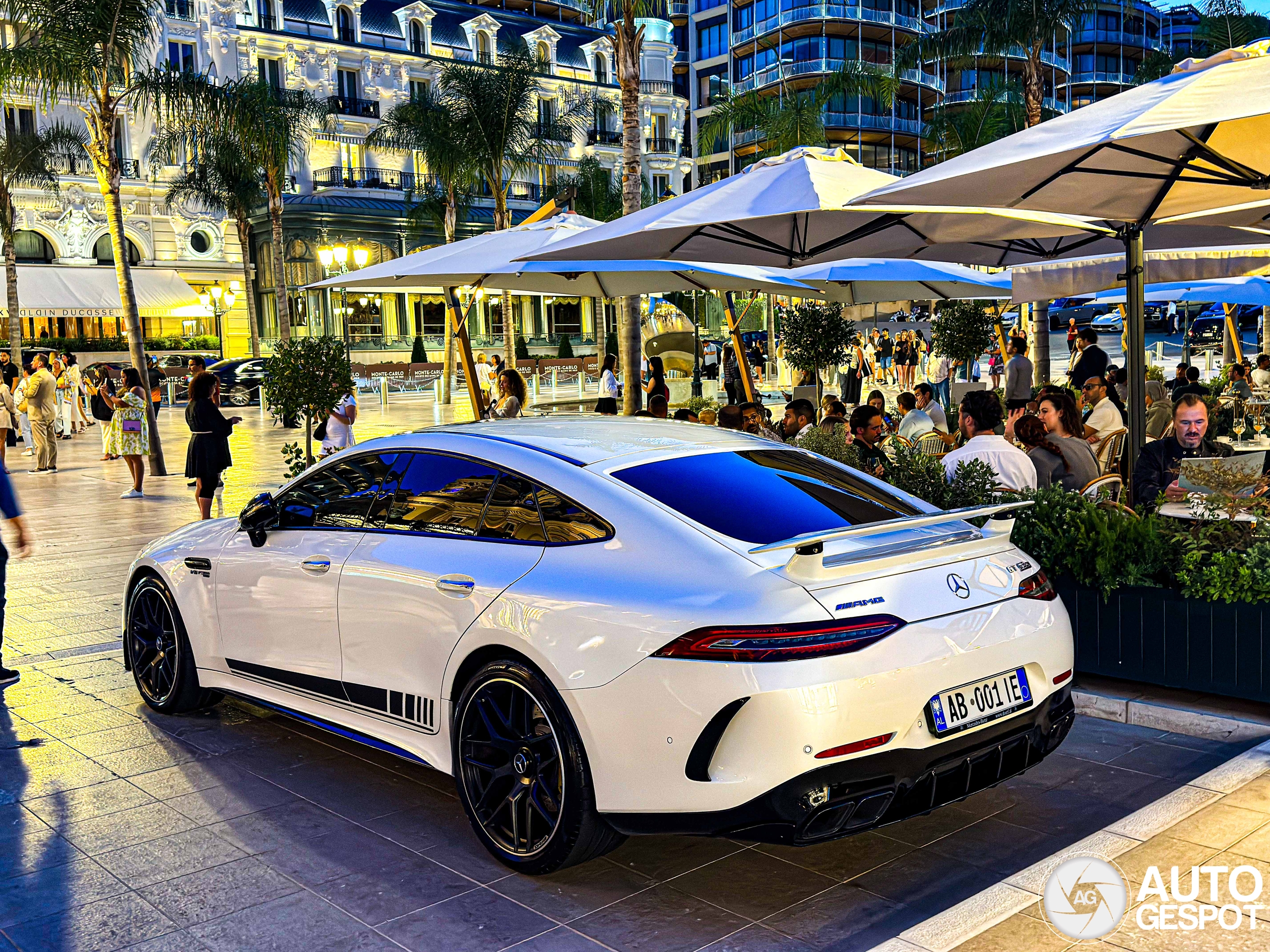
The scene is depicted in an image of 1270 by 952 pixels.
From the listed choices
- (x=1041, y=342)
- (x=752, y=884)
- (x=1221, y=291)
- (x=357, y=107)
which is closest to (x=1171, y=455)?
(x=752, y=884)

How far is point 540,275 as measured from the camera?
13438mm

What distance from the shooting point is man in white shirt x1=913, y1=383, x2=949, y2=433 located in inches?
521

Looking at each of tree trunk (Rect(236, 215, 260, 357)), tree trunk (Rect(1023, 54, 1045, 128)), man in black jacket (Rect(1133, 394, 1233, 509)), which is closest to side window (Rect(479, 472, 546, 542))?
man in black jacket (Rect(1133, 394, 1233, 509))

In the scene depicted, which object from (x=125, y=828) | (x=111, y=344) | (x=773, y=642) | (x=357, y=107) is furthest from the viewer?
(x=357, y=107)

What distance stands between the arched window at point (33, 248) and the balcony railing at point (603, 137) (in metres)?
28.3

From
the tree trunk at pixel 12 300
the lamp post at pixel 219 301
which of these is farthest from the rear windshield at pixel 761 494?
the lamp post at pixel 219 301

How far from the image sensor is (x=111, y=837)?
4590 mm

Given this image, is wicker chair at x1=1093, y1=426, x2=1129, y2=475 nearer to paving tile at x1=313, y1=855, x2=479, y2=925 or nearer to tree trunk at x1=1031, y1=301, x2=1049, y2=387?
paving tile at x1=313, y1=855, x2=479, y2=925

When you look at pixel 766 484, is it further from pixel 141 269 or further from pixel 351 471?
pixel 141 269

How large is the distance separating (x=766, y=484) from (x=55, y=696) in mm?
4470

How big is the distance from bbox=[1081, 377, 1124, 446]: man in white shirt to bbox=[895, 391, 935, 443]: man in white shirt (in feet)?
6.89

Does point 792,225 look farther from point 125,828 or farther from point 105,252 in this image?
point 105,252

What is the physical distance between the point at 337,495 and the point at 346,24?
59282 mm

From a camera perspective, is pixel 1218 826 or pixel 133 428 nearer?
pixel 1218 826
